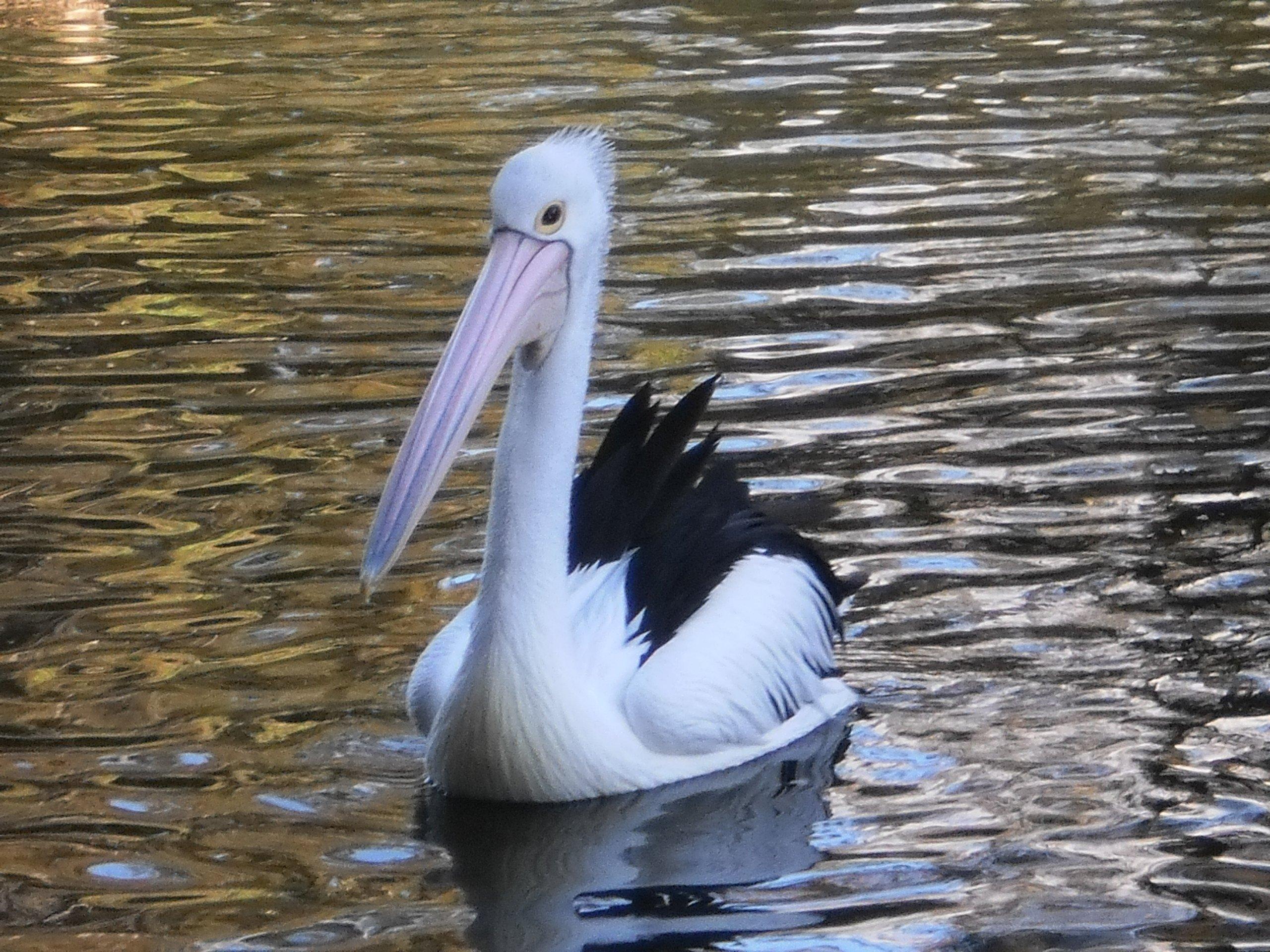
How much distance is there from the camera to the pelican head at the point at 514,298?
156 inches

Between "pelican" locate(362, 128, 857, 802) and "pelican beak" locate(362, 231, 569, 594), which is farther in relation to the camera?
"pelican" locate(362, 128, 857, 802)

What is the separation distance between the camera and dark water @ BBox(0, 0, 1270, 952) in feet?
13.1

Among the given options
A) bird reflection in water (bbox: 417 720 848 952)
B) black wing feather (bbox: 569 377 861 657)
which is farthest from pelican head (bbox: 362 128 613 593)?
bird reflection in water (bbox: 417 720 848 952)

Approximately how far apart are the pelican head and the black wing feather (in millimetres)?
471

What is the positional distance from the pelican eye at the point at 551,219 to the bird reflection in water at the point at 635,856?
1.09 m

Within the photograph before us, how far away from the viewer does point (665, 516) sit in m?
4.70

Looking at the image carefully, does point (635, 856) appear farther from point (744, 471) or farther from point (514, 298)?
point (744, 471)

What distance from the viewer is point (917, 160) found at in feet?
31.4

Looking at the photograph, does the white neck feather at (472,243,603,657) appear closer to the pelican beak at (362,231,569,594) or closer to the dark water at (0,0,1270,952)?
the pelican beak at (362,231,569,594)

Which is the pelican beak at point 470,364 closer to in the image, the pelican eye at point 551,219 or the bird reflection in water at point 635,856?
the pelican eye at point 551,219

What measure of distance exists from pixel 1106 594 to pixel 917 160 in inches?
186

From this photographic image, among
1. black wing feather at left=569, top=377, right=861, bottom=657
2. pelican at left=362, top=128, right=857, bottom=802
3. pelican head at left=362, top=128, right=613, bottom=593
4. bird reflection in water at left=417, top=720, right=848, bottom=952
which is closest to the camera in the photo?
bird reflection in water at left=417, top=720, right=848, bottom=952

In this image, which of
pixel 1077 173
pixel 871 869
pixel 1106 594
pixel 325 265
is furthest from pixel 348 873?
pixel 1077 173

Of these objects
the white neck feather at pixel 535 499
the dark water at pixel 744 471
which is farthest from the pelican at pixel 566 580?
the dark water at pixel 744 471
